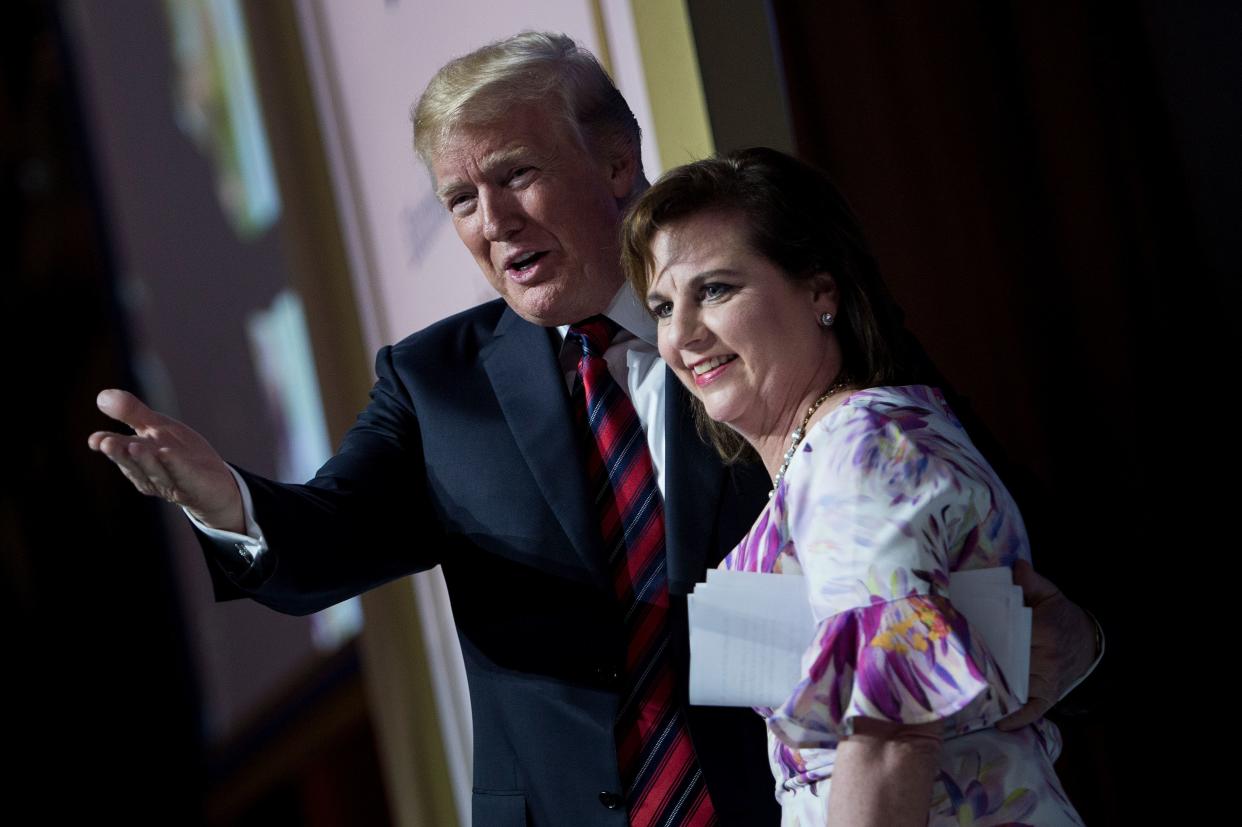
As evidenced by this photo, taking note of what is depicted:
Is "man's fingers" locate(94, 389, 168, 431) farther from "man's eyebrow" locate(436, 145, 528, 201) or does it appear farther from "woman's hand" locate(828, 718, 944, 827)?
"woman's hand" locate(828, 718, 944, 827)

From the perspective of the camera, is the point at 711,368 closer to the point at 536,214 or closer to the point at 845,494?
the point at 845,494

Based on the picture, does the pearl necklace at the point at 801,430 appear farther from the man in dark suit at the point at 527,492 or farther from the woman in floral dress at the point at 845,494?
the man in dark suit at the point at 527,492

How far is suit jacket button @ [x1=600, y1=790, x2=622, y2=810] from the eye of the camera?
1707 millimetres

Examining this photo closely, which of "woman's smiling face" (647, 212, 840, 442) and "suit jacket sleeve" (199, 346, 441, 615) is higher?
"woman's smiling face" (647, 212, 840, 442)

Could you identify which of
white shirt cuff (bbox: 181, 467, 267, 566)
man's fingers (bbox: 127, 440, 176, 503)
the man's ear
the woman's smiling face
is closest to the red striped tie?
the man's ear

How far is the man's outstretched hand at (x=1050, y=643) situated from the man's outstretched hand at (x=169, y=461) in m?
0.93

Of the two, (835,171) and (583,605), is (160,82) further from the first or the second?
(583,605)

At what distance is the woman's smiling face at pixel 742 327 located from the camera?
4.77 ft

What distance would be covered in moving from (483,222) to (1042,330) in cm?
95

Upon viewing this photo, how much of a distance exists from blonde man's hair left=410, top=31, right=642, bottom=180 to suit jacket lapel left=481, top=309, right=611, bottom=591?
278 mm

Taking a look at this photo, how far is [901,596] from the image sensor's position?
1.19 m

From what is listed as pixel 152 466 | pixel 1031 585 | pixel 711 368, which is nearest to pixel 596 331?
pixel 711 368

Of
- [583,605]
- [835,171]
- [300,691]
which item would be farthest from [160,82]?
[583,605]

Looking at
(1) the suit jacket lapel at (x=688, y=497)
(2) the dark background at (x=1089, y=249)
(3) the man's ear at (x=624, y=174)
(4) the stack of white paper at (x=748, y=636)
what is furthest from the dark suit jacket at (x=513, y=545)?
(2) the dark background at (x=1089, y=249)
